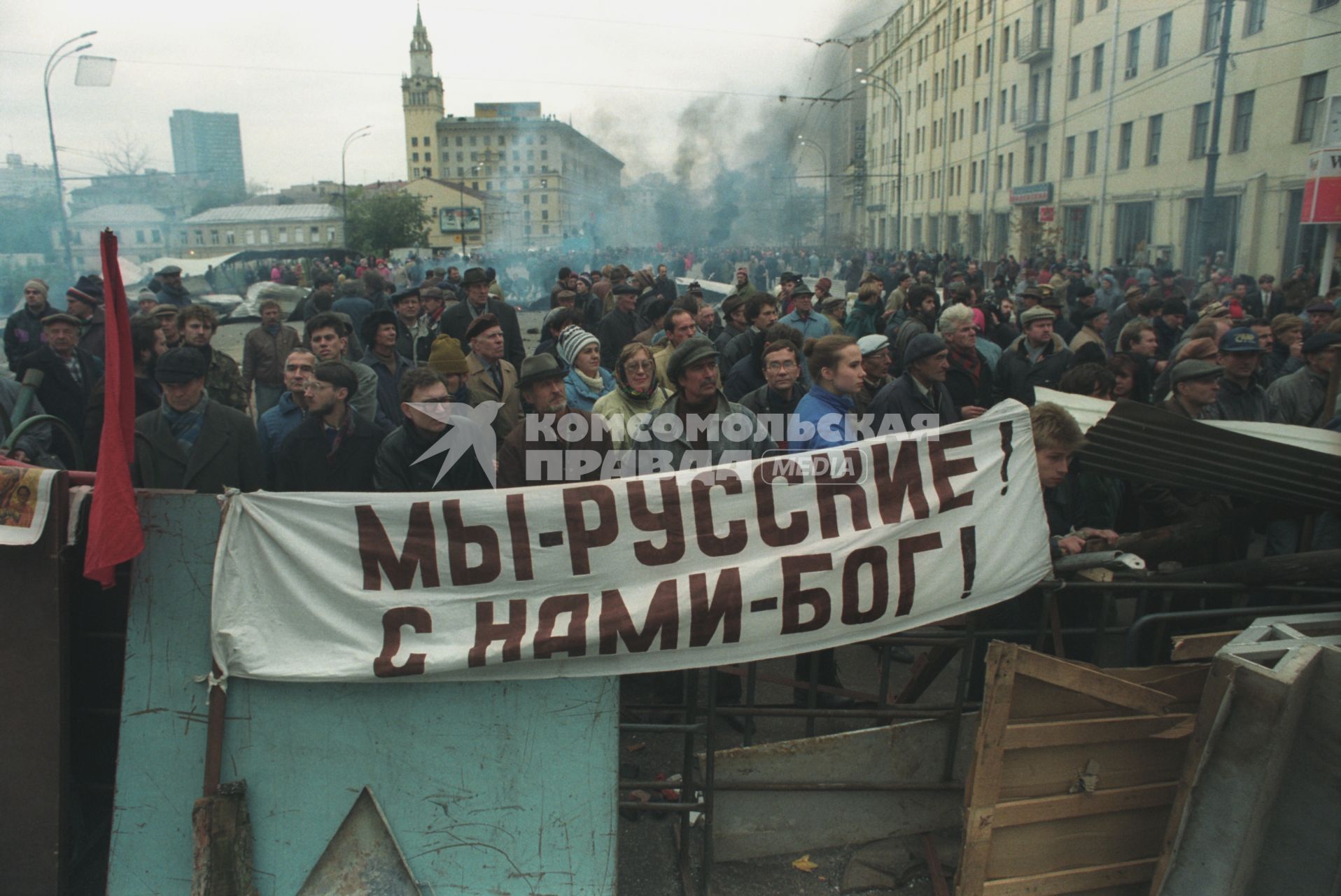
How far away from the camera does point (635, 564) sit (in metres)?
3.26

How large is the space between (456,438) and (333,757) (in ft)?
5.21

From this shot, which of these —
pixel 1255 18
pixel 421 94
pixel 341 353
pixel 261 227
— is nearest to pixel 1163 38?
pixel 1255 18

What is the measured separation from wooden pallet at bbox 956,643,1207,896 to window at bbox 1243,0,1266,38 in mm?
26081

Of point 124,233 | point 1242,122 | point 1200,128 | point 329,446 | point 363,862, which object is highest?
point 1200,128

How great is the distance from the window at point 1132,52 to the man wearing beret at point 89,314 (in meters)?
30.9

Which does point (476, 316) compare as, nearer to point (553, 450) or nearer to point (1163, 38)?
point (553, 450)

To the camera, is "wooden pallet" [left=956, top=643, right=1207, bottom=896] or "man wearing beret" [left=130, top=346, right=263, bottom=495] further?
"man wearing beret" [left=130, top=346, right=263, bottom=495]

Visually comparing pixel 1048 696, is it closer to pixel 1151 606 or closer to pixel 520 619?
pixel 1151 606

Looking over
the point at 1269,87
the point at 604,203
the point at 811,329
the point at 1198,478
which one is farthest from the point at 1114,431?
the point at 604,203

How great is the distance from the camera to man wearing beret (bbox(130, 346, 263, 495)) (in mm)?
4309

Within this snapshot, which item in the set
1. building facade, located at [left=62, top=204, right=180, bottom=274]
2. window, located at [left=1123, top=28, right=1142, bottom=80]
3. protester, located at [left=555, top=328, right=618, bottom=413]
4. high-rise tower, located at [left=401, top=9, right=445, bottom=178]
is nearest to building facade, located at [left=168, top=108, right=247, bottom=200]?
high-rise tower, located at [left=401, top=9, right=445, bottom=178]

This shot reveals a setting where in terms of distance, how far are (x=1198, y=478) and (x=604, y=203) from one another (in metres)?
85.5

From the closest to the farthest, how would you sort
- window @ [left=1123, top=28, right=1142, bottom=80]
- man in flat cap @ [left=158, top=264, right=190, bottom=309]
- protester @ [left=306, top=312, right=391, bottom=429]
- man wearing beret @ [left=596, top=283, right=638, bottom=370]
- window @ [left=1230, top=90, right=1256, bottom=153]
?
protester @ [left=306, top=312, right=391, bottom=429] → man wearing beret @ [left=596, top=283, right=638, bottom=370] → man in flat cap @ [left=158, top=264, right=190, bottom=309] → window @ [left=1230, top=90, right=1256, bottom=153] → window @ [left=1123, top=28, right=1142, bottom=80]

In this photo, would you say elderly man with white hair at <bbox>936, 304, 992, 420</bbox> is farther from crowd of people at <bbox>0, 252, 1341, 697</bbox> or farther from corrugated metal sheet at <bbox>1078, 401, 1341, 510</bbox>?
corrugated metal sheet at <bbox>1078, 401, 1341, 510</bbox>
